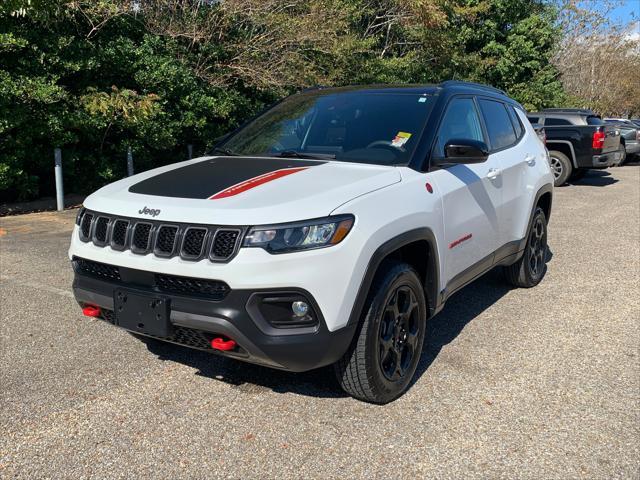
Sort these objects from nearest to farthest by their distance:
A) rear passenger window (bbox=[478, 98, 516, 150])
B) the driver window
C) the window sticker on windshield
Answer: the window sticker on windshield
the driver window
rear passenger window (bbox=[478, 98, 516, 150])

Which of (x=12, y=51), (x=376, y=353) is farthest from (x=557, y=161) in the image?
(x=376, y=353)

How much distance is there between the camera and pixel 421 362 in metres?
3.84

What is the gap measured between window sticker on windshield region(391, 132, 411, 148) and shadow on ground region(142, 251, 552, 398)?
4.55 ft

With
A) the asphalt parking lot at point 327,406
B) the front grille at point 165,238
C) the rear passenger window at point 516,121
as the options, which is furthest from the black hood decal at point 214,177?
the rear passenger window at point 516,121

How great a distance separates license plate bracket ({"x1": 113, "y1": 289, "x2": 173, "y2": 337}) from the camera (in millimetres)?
2834

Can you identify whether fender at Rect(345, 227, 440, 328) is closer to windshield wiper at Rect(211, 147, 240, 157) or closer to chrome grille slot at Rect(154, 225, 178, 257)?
chrome grille slot at Rect(154, 225, 178, 257)

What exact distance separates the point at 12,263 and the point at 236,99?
248 inches

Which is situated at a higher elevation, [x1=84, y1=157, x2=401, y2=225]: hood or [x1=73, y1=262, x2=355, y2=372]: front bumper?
[x1=84, y1=157, x2=401, y2=225]: hood

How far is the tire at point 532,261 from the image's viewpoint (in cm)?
532

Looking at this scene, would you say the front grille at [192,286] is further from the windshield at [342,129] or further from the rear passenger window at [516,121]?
the rear passenger window at [516,121]

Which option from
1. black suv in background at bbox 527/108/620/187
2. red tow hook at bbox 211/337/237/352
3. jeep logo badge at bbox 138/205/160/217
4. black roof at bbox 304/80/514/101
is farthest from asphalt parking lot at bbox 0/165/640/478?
black suv in background at bbox 527/108/620/187

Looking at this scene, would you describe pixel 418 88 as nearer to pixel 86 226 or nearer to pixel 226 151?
pixel 226 151

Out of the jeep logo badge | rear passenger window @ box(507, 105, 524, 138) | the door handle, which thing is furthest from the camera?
rear passenger window @ box(507, 105, 524, 138)

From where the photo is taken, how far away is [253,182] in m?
3.11
